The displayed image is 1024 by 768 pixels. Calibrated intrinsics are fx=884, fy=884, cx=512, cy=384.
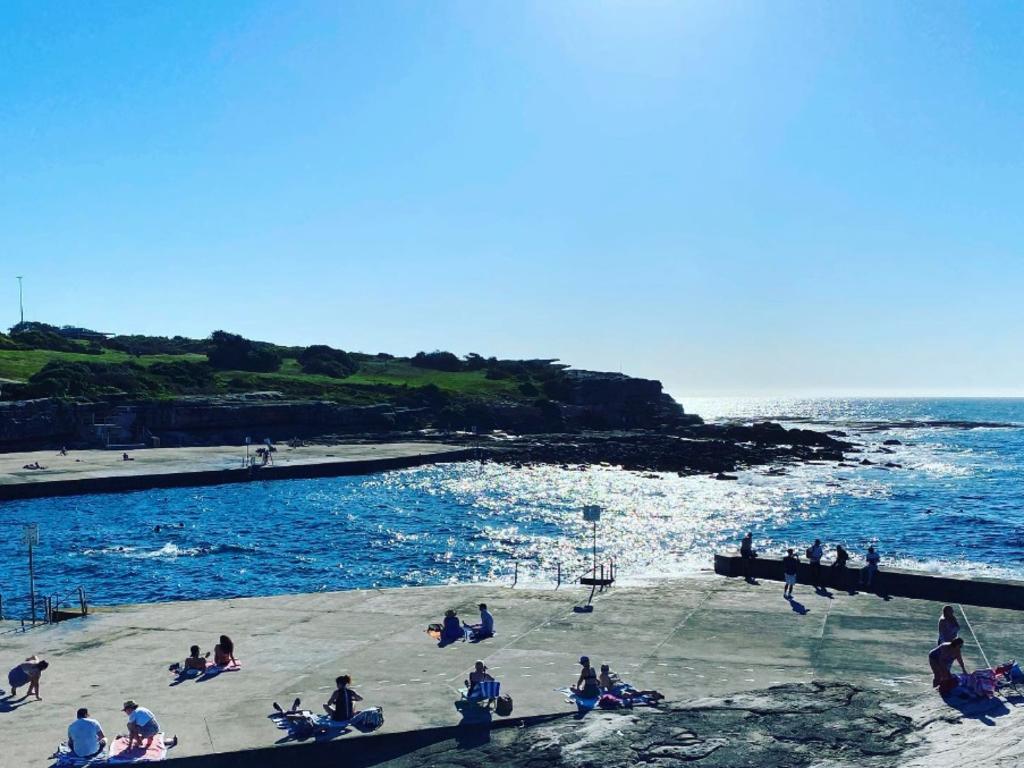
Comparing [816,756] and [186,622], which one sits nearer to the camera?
[816,756]

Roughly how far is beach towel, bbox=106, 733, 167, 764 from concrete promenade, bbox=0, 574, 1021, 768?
1.34 feet

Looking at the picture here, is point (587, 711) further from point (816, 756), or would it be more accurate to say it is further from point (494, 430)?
point (494, 430)

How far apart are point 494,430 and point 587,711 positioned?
91.4 metres

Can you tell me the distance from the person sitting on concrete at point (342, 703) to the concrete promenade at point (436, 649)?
0.54 m

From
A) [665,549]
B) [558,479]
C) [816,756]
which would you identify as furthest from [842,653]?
[558,479]

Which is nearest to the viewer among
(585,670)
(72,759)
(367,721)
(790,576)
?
(72,759)

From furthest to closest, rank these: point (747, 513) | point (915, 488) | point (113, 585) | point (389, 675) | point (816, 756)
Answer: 1. point (915, 488)
2. point (747, 513)
3. point (113, 585)
4. point (389, 675)
5. point (816, 756)

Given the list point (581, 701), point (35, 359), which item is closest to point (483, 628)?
point (581, 701)

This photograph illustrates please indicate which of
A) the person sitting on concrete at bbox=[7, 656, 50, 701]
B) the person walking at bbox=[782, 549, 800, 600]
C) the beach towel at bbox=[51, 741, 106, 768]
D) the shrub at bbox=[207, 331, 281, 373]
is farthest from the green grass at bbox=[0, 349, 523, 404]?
the beach towel at bbox=[51, 741, 106, 768]

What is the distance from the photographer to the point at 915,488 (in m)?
65.2

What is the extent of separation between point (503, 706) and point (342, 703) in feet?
8.01

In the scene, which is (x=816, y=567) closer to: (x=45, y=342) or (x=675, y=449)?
(x=675, y=449)

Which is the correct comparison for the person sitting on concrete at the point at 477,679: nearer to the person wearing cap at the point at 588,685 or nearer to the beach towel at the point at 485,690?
the beach towel at the point at 485,690

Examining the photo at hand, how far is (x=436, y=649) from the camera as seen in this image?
1747cm
